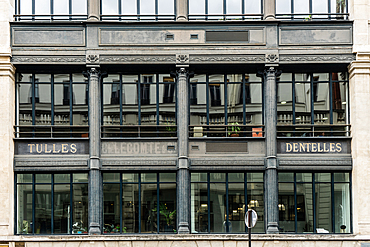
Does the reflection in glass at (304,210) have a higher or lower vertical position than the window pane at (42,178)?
lower

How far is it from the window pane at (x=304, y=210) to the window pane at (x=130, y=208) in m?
6.87

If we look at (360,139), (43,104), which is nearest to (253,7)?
(360,139)

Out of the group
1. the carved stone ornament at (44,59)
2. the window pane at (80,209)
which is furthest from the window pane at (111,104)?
the window pane at (80,209)

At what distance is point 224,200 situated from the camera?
1933 cm

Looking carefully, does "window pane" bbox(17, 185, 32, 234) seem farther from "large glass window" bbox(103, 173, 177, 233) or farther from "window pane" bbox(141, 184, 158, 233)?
"window pane" bbox(141, 184, 158, 233)

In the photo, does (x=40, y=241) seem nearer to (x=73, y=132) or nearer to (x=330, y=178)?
(x=73, y=132)

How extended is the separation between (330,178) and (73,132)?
11178 millimetres

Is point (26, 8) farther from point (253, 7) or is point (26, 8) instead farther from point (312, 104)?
point (312, 104)

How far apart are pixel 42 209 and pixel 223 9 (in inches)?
462

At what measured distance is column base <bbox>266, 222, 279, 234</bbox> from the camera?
61.3 ft

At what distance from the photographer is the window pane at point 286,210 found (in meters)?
19.2

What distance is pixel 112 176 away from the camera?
1942cm

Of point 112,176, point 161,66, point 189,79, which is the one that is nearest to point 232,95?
point 189,79

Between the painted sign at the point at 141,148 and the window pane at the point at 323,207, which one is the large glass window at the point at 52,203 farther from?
the window pane at the point at 323,207
